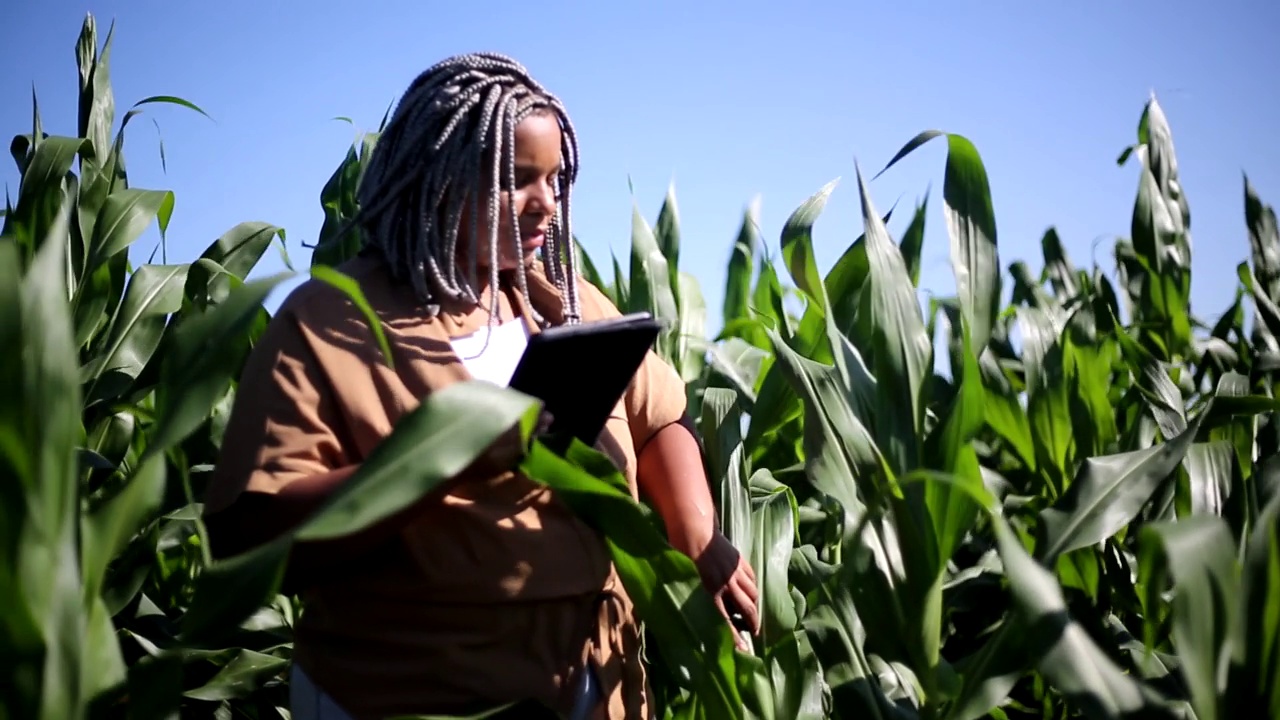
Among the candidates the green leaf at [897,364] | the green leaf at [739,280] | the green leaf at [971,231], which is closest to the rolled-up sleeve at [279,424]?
the green leaf at [897,364]

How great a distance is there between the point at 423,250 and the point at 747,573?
0.53 m

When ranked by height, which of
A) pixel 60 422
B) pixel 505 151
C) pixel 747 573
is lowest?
pixel 747 573

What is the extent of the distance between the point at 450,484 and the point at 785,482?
1.20 metres

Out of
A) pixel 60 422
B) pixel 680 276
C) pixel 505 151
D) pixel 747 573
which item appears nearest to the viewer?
pixel 60 422

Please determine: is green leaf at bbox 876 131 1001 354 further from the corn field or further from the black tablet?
the black tablet

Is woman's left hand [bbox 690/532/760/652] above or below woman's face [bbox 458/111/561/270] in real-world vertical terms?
below

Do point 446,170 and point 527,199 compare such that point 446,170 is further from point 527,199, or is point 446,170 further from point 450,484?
point 450,484

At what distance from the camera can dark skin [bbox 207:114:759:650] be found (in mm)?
1212

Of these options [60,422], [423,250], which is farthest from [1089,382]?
[60,422]

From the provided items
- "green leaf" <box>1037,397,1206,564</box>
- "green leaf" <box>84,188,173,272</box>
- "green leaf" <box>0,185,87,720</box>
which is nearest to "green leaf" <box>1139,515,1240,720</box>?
"green leaf" <box>1037,397,1206,564</box>

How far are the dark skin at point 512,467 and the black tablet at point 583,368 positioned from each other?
61mm

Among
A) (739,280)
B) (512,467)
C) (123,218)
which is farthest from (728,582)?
(123,218)

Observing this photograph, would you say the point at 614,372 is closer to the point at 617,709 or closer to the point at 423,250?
the point at 423,250

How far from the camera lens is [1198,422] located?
141 cm
